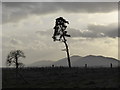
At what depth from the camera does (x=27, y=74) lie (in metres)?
Answer: 57.0

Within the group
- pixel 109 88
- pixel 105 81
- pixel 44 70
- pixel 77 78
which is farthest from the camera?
pixel 44 70

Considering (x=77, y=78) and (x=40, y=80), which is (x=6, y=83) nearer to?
(x=40, y=80)

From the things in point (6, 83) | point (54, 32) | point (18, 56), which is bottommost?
point (6, 83)

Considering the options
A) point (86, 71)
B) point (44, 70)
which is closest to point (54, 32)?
point (44, 70)

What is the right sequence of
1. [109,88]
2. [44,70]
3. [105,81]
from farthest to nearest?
[44,70], [105,81], [109,88]

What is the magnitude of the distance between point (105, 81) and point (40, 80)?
35.6ft

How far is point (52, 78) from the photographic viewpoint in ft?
165

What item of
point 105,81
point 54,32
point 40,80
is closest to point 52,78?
point 40,80

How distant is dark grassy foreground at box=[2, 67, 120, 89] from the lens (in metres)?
43.9

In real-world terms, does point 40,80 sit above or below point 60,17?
below

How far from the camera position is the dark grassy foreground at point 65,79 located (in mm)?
43875

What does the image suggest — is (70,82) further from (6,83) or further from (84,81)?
(6,83)

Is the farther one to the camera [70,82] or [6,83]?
[6,83]

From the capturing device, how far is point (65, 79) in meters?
48.9
